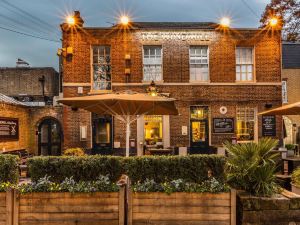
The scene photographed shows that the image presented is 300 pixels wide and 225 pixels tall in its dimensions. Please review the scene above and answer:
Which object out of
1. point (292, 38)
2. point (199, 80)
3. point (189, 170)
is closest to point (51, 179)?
point (189, 170)

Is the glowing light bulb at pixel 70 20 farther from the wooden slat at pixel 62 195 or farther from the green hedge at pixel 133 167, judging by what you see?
the wooden slat at pixel 62 195

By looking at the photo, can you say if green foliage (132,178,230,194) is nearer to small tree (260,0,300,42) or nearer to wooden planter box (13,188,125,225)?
wooden planter box (13,188,125,225)

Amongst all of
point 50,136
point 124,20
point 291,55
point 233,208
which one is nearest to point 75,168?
point 233,208

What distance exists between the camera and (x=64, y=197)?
5.18 meters

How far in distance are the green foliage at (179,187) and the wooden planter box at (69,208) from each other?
384 millimetres

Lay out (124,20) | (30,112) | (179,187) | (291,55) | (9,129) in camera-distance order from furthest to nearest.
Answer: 1. (291,55)
2. (30,112)
3. (124,20)
4. (9,129)
5. (179,187)

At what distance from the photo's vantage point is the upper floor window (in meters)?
16.1

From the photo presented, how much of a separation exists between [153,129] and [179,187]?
10.9 meters

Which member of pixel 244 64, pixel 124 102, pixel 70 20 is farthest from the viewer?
pixel 244 64

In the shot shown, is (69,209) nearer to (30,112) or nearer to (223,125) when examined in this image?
(223,125)

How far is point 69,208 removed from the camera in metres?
5.16

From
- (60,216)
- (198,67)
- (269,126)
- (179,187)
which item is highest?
(198,67)

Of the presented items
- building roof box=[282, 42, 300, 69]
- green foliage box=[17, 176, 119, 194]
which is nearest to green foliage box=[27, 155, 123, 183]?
green foliage box=[17, 176, 119, 194]

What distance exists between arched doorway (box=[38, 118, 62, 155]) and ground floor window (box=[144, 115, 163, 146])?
5.40m
